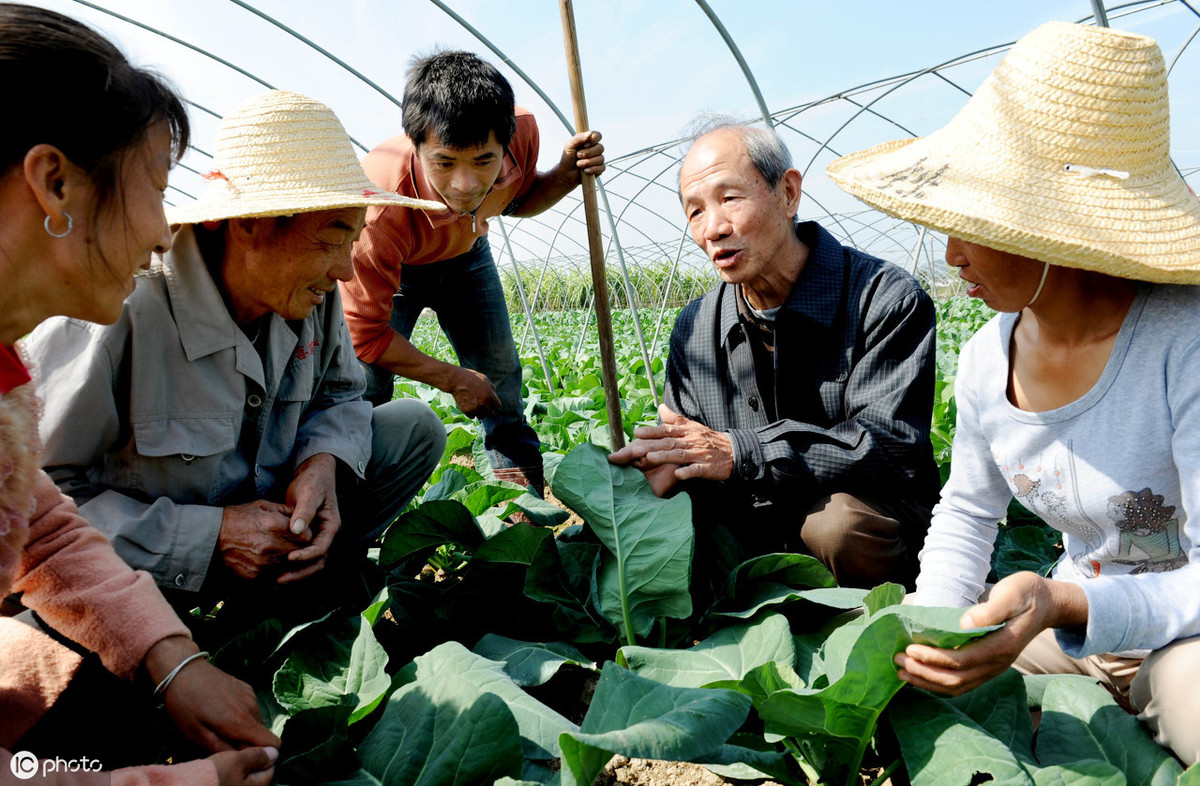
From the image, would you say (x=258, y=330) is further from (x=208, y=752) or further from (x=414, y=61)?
(x=414, y=61)

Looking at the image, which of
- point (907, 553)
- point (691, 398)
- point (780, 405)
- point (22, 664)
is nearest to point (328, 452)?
point (22, 664)

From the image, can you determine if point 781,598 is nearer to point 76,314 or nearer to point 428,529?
point 428,529

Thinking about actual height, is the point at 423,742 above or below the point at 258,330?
below

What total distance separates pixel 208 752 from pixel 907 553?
1.55m

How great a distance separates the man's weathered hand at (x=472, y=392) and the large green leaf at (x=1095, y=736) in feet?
6.23

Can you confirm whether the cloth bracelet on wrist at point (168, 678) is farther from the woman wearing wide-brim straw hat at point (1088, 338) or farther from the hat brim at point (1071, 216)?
the hat brim at point (1071, 216)

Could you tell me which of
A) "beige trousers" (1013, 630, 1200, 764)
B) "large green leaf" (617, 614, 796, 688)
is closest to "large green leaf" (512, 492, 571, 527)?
"large green leaf" (617, 614, 796, 688)

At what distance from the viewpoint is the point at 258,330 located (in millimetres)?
1916

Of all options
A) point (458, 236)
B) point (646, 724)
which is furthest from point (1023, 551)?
point (458, 236)

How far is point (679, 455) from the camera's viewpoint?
1.98m

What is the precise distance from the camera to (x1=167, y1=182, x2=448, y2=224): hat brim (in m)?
1.65

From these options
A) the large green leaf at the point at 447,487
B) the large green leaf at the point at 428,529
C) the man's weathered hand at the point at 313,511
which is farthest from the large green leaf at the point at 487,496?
the man's weathered hand at the point at 313,511

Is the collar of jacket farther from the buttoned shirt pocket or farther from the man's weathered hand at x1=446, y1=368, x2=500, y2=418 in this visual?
the buttoned shirt pocket

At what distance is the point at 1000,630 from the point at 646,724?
0.52 m
